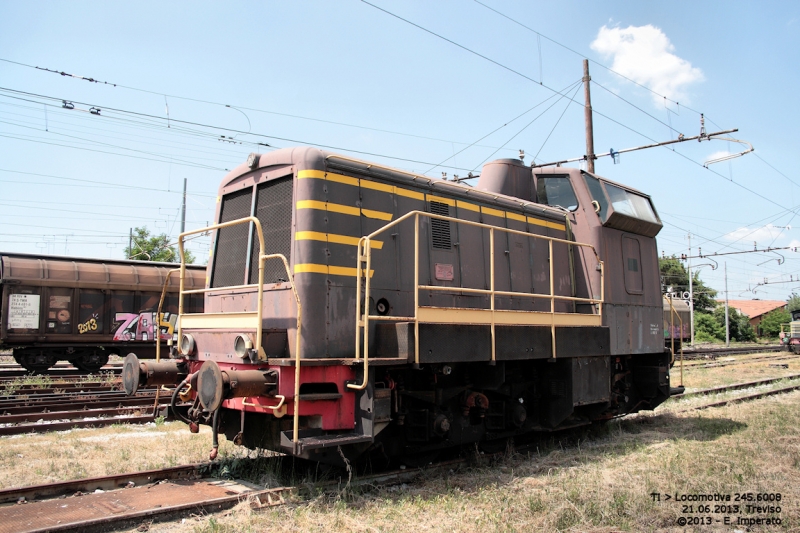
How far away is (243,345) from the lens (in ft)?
17.4

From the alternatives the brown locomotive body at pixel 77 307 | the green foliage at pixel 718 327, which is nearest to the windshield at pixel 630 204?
the brown locomotive body at pixel 77 307

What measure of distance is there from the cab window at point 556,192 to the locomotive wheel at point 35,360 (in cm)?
1402

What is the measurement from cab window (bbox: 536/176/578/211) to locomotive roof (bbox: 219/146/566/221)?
106 centimetres

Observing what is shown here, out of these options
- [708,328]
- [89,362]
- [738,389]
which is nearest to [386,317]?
[738,389]

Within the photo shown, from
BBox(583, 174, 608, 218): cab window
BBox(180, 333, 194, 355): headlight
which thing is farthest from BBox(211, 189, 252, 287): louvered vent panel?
BBox(583, 174, 608, 218): cab window

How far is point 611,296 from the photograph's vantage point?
854 cm

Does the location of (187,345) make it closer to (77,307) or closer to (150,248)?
(77,307)

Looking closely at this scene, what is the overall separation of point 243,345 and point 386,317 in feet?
4.29

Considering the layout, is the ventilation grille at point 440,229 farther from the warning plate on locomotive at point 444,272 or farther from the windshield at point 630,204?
the windshield at point 630,204

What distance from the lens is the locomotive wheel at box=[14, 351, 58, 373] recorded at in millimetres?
15859

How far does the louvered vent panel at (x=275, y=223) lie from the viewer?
5988 mm

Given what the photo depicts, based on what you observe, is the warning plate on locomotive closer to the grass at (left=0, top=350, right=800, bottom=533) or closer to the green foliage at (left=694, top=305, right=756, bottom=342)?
the grass at (left=0, top=350, right=800, bottom=533)

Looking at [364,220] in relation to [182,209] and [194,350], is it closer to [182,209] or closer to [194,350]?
[194,350]

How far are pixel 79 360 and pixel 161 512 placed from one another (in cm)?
1411
